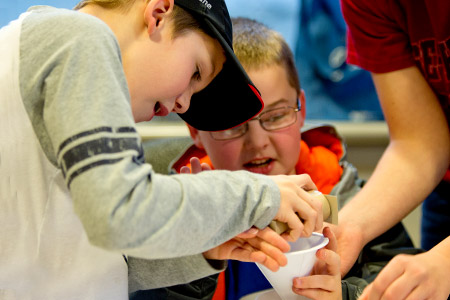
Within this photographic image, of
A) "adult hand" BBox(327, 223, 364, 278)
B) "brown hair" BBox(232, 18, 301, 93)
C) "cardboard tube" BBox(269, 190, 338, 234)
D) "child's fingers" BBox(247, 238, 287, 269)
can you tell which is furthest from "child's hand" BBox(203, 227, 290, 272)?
"brown hair" BBox(232, 18, 301, 93)

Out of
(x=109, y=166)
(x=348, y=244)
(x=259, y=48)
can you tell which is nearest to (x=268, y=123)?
(x=259, y=48)

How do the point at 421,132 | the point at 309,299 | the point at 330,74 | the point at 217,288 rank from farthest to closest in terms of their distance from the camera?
the point at 330,74
the point at 421,132
the point at 217,288
the point at 309,299

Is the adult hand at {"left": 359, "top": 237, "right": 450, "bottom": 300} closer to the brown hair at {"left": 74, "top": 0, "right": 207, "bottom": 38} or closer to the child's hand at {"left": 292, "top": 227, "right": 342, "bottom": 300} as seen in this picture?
the child's hand at {"left": 292, "top": 227, "right": 342, "bottom": 300}

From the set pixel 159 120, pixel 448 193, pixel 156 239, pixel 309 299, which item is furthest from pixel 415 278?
pixel 159 120

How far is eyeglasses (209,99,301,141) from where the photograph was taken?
1277 mm

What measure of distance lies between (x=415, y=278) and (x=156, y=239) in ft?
1.44

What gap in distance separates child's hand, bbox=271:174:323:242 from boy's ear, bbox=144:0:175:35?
11.8 inches

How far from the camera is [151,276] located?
91cm

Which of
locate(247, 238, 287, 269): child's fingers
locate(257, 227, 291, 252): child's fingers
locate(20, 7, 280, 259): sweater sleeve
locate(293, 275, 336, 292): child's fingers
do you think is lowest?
locate(293, 275, 336, 292): child's fingers

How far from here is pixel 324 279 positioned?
825mm

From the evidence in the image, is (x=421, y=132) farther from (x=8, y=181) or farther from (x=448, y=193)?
(x=8, y=181)

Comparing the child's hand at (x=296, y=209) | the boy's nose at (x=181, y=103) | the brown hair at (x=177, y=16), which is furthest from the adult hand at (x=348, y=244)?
the brown hair at (x=177, y=16)

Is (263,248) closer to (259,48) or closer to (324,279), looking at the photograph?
(324,279)

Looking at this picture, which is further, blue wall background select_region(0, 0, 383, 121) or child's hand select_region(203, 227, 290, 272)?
blue wall background select_region(0, 0, 383, 121)
